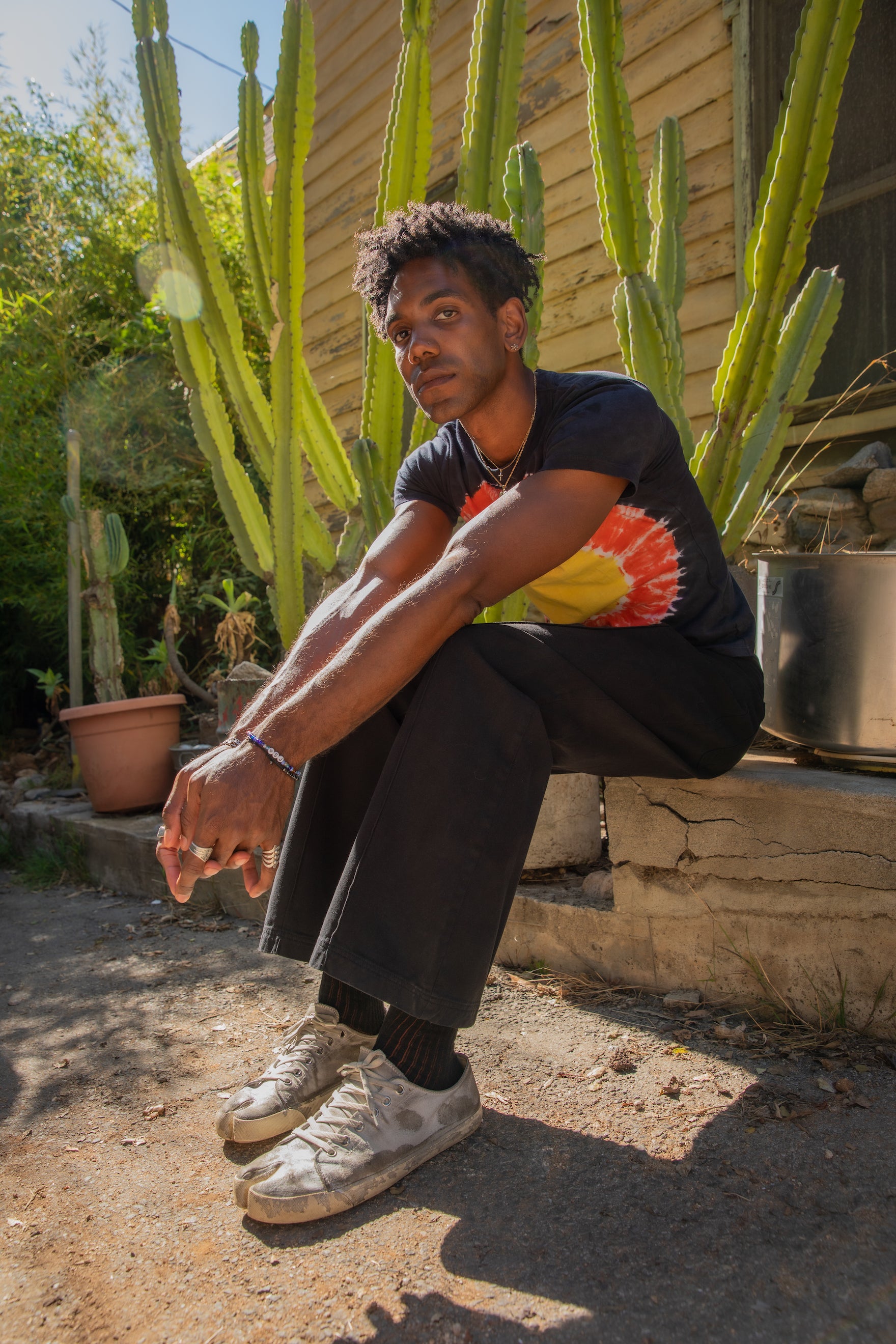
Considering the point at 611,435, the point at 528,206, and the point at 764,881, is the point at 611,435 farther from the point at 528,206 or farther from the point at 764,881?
the point at 528,206

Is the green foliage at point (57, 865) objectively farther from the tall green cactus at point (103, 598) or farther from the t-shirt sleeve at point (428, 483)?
the t-shirt sleeve at point (428, 483)

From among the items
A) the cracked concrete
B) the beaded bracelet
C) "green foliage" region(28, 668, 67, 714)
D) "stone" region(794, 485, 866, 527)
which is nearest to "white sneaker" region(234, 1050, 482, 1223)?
the beaded bracelet

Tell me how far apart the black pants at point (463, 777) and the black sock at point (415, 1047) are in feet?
0.33

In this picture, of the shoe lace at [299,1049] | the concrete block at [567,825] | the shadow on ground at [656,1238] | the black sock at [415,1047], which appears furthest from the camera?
the concrete block at [567,825]

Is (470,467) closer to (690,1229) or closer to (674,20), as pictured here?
(690,1229)

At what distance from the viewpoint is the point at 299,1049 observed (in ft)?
5.10

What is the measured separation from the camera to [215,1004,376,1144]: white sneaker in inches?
56.9

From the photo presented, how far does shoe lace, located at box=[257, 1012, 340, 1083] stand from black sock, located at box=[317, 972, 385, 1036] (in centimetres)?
3

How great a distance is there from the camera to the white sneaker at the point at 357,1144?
4.05 ft

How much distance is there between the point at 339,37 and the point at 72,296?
2.63 meters

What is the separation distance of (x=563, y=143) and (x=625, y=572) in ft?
11.5

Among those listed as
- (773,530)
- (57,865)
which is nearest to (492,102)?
(773,530)

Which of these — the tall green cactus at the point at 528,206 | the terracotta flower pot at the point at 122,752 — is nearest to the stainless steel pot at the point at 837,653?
the tall green cactus at the point at 528,206

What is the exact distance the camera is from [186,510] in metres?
6.30
